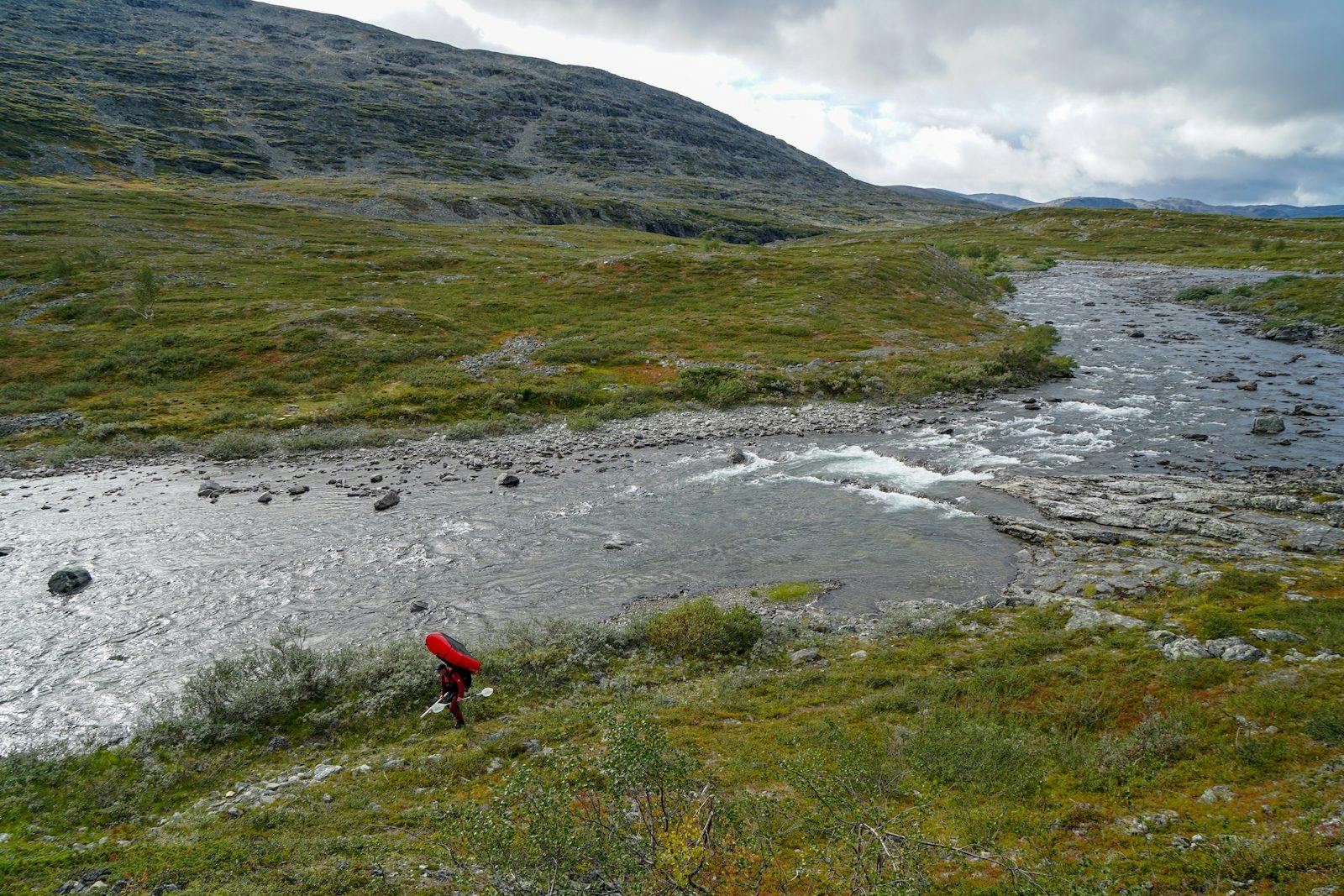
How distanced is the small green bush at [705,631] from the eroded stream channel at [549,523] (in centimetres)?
321

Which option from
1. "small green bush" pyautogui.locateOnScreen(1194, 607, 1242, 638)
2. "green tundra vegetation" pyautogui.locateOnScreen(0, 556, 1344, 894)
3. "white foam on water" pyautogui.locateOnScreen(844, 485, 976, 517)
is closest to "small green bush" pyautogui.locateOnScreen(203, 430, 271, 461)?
"green tundra vegetation" pyautogui.locateOnScreen(0, 556, 1344, 894)

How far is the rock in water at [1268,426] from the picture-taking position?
1282 inches

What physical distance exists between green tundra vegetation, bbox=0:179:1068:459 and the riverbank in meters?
26.0

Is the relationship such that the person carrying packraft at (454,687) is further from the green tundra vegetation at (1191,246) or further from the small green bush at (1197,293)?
the small green bush at (1197,293)

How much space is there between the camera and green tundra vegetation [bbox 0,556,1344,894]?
8234 mm

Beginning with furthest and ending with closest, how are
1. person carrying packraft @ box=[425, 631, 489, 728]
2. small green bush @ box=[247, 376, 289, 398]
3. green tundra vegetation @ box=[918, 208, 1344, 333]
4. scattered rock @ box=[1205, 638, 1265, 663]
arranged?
green tundra vegetation @ box=[918, 208, 1344, 333] < small green bush @ box=[247, 376, 289, 398] < scattered rock @ box=[1205, 638, 1265, 663] < person carrying packraft @ box=[425, 631, 489, 728]

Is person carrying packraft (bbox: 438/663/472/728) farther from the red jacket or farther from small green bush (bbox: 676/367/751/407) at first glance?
small green bush (bbox: 676/367/751/407)

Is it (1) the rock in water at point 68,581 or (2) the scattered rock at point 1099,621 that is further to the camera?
(1) the rock in water at point 68,581

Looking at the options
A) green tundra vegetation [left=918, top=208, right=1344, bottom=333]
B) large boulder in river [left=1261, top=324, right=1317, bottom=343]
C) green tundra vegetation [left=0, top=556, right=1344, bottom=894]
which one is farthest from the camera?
green tundra vegetation [left=918, top=208, right=1344, bottom=333]

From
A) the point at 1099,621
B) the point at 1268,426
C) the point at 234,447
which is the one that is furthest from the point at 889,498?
the point at 234,447

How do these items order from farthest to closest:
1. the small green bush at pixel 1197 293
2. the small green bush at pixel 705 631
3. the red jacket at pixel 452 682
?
the small green bush at pixel 1197 293, the small green bush at pixel 705 631, the red jacket at pixel 452 682

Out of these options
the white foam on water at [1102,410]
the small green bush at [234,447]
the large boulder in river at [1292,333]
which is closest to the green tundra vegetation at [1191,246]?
the large boulder in river at [1292,333]

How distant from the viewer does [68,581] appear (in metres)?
21.6

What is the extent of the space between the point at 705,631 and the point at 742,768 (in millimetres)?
5831
